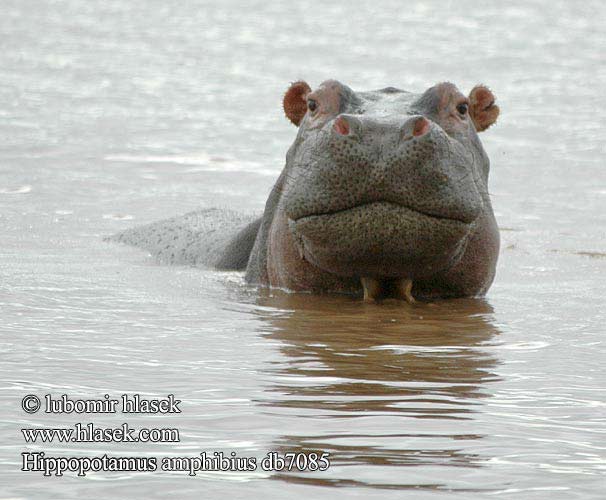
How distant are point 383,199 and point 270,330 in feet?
2.63

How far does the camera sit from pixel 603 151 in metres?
15.7

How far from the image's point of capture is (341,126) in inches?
255

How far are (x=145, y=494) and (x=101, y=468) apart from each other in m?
0.26

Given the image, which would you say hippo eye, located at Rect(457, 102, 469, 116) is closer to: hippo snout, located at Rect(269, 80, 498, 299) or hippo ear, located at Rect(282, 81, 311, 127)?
hippo snout, located at Rect(269, 80, 498, 299)

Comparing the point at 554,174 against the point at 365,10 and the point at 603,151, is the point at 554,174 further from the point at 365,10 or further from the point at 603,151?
the point at 365,10

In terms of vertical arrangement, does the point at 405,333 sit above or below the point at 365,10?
below

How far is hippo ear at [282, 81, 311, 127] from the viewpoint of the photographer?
775cm

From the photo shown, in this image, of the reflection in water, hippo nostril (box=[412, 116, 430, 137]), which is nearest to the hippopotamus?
hippo nostril (box=[412, 116, 430, 137])

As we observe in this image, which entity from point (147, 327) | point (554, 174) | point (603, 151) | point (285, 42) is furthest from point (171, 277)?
point (285, 42)

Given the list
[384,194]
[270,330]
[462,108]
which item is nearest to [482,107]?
[462,108]

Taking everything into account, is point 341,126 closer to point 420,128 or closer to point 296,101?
point 420,128

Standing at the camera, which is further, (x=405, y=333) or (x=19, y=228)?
(x=19, y=228)

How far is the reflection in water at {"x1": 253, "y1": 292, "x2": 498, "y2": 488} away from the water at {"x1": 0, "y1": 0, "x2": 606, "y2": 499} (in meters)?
0.01

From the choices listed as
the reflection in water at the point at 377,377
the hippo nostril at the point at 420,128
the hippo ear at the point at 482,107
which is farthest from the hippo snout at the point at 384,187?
the hippo ear at the point at 482,107
